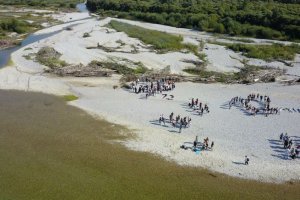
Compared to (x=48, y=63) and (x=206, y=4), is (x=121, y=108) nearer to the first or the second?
(x=48, y=63)

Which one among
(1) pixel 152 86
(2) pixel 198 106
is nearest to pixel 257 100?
(2) pixel 198 106

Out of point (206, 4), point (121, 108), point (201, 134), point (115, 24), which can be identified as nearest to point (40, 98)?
point (121, 108)

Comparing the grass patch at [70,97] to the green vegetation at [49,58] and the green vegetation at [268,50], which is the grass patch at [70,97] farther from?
the green vegetation at [268,50]

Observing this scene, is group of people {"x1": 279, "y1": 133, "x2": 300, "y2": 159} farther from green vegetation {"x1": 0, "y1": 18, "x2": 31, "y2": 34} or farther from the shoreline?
green vegetation {"x1": 0, "y1": 18, "x2": 31, "y2": 34}

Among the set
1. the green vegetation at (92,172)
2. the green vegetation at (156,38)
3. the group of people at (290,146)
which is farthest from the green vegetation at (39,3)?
the group of people at (290,146)

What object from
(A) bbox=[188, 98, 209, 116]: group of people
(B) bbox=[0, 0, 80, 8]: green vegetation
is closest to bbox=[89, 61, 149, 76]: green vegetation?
(A) bbox=[188, 98, 209, 116]: group of people
